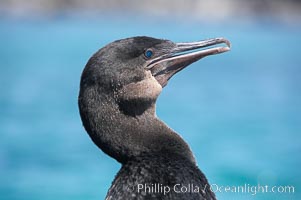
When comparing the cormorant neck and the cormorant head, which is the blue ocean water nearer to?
the cormorant head

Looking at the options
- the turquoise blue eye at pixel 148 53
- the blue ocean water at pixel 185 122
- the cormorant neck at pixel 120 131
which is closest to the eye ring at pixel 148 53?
the turquoise blue eye at pixel 148 53

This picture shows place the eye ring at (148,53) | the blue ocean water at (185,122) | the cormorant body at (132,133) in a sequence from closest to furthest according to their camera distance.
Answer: the cormorant body at (132,133), the eye ring at (148,53), the blue ocean water at (185,122)

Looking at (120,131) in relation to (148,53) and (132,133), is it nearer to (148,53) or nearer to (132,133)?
(132,133)

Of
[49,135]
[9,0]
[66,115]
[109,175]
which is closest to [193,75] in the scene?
[66,115]

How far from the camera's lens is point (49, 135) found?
12.3m

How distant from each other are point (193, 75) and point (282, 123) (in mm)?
6294

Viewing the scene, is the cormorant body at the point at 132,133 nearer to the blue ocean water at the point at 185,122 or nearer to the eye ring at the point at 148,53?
the eye ring at the point at 148,53

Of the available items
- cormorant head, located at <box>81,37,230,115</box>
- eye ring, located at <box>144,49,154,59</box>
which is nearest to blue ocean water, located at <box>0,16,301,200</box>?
cormorant head, located at <box>81,37,230,115</box>

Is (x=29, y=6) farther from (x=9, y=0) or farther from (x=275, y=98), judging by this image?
(x=275, y=98)

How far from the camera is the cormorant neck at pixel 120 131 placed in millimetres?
3363

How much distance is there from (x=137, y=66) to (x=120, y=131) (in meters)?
0.33

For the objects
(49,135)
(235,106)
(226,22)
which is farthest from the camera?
(226,22)

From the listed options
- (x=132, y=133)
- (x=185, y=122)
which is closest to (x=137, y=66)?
(x=132, y=133)

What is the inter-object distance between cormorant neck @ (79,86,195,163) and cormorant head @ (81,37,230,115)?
0.04 metres
